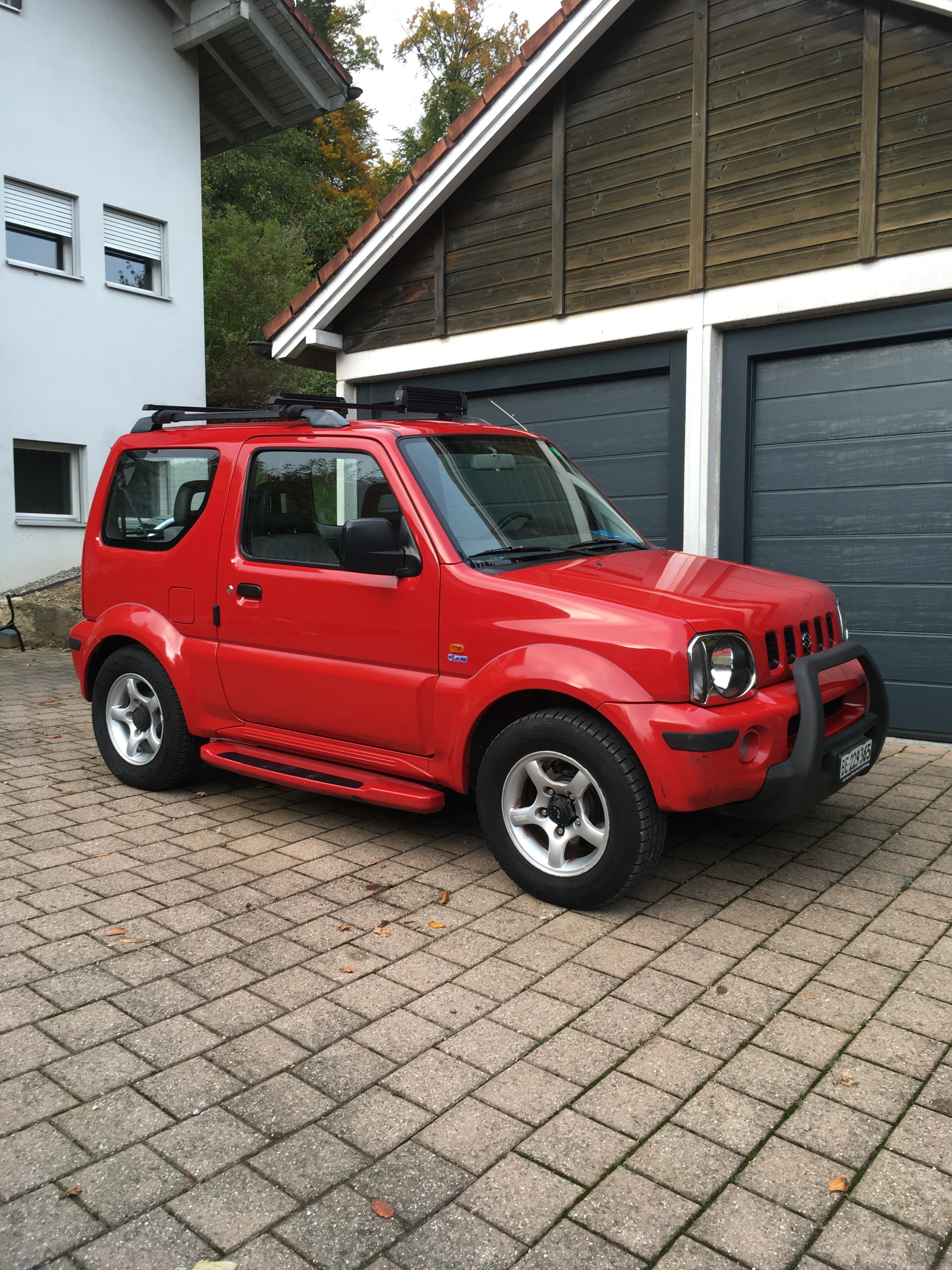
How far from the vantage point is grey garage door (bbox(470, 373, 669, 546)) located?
26.2 ft

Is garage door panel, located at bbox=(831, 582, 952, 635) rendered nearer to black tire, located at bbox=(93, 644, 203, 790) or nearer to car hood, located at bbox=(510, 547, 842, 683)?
car hood, located at bbox=(510, 547, 842, 683)

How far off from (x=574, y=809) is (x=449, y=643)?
880 millimetres

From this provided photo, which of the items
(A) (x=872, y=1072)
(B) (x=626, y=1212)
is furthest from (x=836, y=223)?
(B) (x=626, y=1212)

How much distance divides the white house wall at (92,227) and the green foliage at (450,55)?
20222mm

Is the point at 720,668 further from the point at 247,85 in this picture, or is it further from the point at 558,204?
the point at 247,85

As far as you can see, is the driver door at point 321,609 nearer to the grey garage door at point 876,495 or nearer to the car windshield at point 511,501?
the car windshield at point 511,501

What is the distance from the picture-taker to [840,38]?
680 centimetres

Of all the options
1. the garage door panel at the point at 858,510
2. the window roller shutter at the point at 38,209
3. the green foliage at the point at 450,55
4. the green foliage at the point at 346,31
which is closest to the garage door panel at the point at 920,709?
the garage door panel at the point at 858,510

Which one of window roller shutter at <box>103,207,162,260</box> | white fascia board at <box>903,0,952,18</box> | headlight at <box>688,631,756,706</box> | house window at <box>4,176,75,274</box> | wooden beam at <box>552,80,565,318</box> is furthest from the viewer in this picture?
window roller shutter at <box>103,207,162,260</box>

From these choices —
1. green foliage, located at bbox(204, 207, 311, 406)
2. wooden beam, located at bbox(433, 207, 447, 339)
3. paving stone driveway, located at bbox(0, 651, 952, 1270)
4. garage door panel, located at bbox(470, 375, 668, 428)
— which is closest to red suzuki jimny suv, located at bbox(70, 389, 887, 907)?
paving stone driveway, located at bbox(0, 651, 952, 1270)

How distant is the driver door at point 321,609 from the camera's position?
436 centimetres

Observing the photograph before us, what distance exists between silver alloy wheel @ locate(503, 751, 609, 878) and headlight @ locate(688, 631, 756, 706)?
1.76 ft

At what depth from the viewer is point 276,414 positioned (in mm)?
5121

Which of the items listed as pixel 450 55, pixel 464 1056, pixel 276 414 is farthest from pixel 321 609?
pixel 450 55
